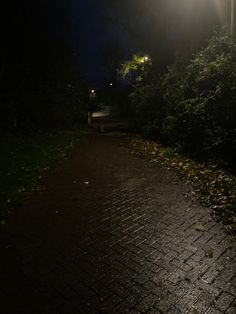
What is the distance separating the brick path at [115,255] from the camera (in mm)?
3373

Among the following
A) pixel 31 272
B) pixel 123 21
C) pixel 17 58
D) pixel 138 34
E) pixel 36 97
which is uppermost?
pixel 123 21

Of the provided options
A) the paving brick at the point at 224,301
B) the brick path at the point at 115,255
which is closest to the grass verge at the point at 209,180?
the brick path at the point at 115,255

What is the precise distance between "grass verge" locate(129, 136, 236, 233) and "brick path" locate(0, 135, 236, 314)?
0.92 feet

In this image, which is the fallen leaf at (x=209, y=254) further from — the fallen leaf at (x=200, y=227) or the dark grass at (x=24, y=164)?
the dark grass at (x=24, y=164)

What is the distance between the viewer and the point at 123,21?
88.2 feet

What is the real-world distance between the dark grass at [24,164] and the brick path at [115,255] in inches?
19.9

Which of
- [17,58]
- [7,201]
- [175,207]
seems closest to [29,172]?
[7,201]

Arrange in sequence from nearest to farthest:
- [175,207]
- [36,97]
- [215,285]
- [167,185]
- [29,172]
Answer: [215,285]
[175,207]
[167,185]
[29,172]
[36,97]

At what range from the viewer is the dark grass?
6.88m

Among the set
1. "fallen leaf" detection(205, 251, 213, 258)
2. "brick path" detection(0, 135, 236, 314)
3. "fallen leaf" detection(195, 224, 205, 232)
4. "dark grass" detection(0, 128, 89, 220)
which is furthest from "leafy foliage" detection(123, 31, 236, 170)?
"dark grass" detection(0, 128, 89, 220)

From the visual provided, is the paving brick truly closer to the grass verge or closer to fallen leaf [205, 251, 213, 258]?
fallen leaf [205, 251, 213, 258]

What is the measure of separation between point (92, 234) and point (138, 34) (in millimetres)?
21854

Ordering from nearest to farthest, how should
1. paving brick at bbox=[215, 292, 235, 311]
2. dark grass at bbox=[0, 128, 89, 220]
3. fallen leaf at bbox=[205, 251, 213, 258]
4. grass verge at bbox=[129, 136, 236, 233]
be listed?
paving brick at bbox=[215, 292, 235, 311] → fallen leaf at bbox=[205, 251, 213, 258] → grass verge at bbox=[129, 136, 236, 233] → dark grass at bbox=[0, 128, 89, 220]

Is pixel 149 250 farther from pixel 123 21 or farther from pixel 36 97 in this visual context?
pixel 123 21
